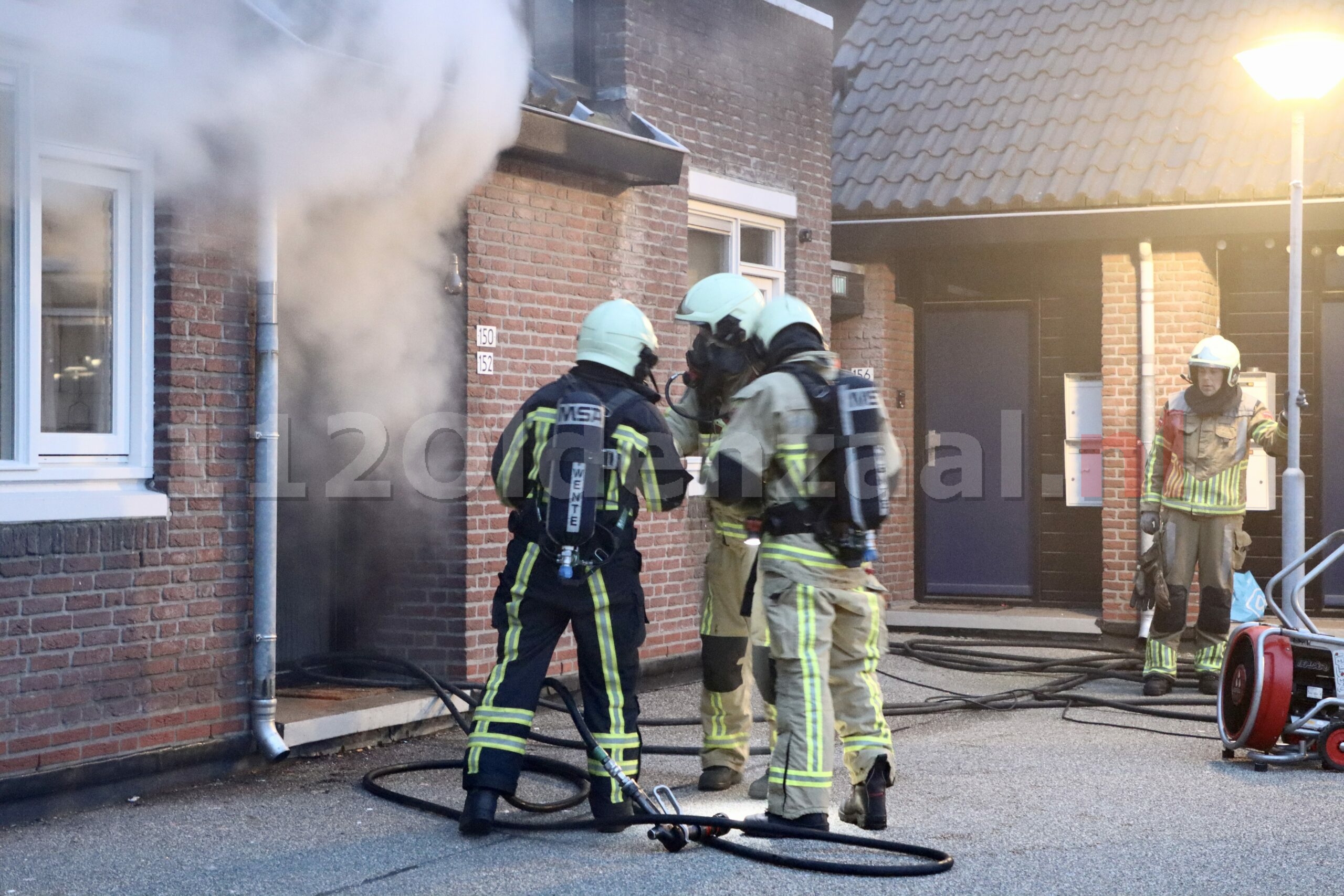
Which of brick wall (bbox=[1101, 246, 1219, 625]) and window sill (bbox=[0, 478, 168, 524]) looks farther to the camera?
brick wall (bbox=[1101, 246, 1219, 625])

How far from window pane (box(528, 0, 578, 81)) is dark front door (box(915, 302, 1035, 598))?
4.72 meters

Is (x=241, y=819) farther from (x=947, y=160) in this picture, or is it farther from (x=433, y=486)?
(x=947, y=160)

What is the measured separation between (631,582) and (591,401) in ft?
2.32

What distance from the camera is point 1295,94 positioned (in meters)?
8.86

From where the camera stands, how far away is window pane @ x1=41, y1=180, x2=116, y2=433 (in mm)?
6035

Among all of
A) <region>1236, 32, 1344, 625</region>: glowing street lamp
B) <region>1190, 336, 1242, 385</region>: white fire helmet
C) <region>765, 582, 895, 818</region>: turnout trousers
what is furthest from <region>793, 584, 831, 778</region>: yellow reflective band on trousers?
<region>1190, 336, 1242, 385</region>: white fire helmet

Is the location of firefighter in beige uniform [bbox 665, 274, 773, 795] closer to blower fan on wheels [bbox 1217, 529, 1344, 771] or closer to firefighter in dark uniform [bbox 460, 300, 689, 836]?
firefighter in dark uniform [bbox 460, 300, 689, 836]

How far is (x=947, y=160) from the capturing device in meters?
12.5

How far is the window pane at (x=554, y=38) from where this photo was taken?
929 centimetres

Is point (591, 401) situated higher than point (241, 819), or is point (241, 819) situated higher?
point (591, 401)

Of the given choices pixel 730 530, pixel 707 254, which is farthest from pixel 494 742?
pixel 707 254

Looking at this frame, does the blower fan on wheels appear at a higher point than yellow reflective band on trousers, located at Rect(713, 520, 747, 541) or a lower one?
lower

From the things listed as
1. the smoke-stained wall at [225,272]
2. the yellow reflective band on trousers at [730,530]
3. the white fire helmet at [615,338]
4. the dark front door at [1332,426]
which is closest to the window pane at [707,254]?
the smoke-stained wall at [225,272]

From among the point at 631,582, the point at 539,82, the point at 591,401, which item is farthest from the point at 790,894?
the point at 539,82
